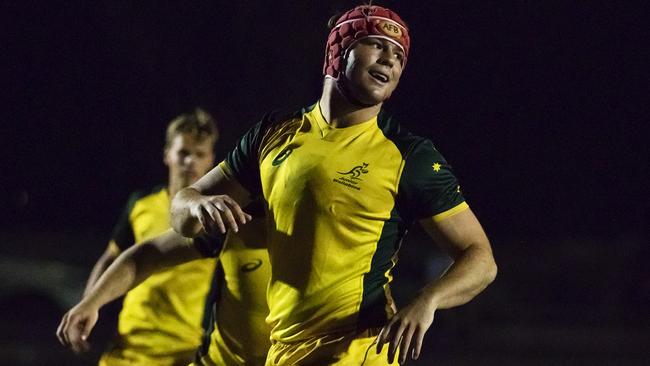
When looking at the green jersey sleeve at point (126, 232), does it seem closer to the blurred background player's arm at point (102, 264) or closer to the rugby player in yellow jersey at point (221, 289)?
the blurred background player's arm at point (102, 264)

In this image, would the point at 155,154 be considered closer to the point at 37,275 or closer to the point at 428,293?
the point at 37,275

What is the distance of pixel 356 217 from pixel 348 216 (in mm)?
27

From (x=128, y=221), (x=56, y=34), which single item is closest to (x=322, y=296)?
(x=128, y=221)

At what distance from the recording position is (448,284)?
4012mm

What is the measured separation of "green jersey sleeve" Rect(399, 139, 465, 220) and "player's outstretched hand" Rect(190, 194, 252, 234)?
20.9 inches

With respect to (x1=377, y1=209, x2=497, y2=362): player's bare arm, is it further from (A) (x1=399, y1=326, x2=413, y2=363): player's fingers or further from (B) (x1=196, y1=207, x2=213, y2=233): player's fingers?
(B) (x1=196, y1=207, x2=213, y2=233): player's fingers

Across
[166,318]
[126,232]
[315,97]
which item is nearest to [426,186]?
[166,318]

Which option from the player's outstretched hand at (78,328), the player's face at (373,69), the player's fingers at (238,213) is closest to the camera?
the player's fingers at (238,213)

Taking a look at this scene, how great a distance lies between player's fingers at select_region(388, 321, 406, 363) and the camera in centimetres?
386

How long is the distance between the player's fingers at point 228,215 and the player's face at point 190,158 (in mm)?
2554

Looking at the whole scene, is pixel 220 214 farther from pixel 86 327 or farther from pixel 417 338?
pixel 86 327

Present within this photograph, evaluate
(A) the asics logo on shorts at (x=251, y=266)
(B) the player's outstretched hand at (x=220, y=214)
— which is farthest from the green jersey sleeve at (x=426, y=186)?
(A) the asics logo on shorts at (x=251, y=266)

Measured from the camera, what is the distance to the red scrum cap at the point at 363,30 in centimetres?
431

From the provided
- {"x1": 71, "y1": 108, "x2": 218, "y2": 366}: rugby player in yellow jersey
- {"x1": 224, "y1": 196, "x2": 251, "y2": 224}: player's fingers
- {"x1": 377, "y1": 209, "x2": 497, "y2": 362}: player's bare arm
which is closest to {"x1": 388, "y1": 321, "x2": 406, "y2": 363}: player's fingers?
{"x1": 377, "y1": 209, "x2": 497, "y2": 362}: player's bare arm
